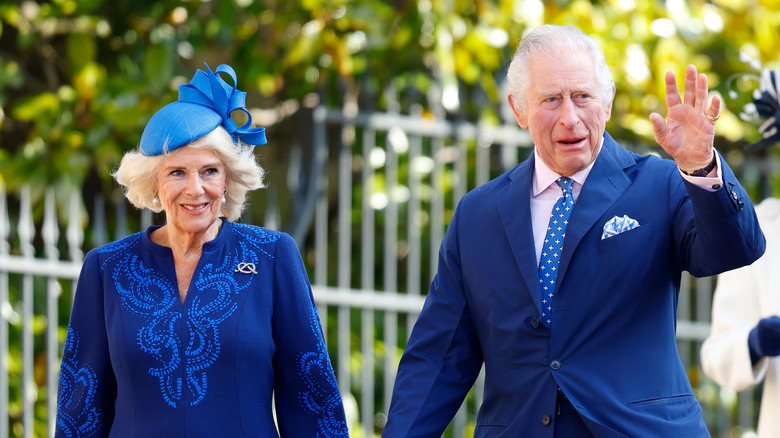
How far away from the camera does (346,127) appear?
16.0 feet

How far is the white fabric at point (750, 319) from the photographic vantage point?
12.1 ft

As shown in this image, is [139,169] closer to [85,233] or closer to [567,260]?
[567,260]

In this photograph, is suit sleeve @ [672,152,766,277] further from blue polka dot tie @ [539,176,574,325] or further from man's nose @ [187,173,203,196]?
man's nose @ [187,173,203,196]

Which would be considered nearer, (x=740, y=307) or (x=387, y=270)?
(x=740, y=307)

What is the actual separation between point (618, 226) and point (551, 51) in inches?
17.4

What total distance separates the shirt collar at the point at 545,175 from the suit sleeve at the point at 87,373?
1168 millimetres

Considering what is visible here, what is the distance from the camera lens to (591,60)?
276cm

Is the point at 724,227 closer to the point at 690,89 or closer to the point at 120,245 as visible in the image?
the point at 690,89

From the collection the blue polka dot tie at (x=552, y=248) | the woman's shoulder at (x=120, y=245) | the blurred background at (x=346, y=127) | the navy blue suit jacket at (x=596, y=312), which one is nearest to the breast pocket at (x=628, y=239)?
the navy blue suit jacket at (x=596, y=312)

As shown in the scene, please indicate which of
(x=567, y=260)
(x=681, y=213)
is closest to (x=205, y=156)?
(x=567, y=260)

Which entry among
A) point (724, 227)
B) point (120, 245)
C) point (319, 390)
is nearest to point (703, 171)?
point (724, 227)

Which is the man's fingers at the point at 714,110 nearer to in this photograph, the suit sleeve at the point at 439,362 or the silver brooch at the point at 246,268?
the suit sleeve at the point at 439,362

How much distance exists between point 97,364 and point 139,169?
51 cm

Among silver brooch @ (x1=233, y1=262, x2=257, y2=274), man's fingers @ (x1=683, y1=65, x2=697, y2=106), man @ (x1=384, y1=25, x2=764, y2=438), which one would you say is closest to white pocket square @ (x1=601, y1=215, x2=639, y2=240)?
man @ (x1=384, y1=25, x2=764, y2=438)
